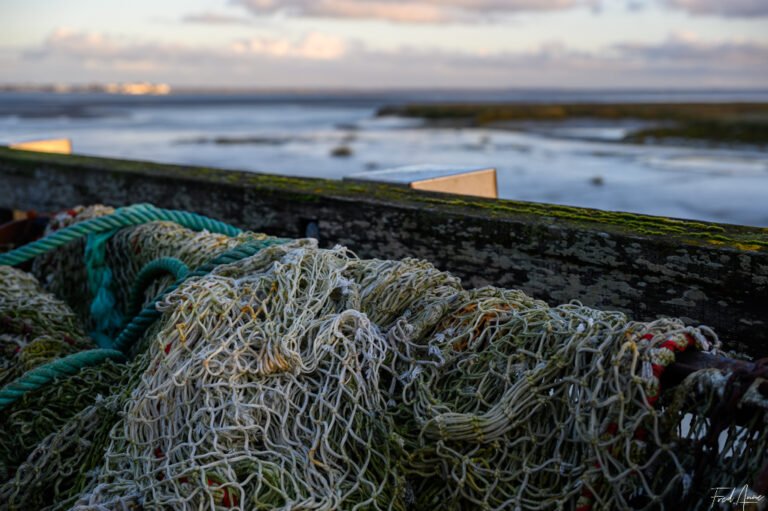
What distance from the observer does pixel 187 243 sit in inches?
131

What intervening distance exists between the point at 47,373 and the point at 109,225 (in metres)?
1.06

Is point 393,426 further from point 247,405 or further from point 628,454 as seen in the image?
point 628,454

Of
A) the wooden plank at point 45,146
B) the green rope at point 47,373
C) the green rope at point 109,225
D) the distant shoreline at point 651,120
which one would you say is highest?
the green rope at point 109,225

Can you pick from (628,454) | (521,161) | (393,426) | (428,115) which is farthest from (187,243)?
(428,115)

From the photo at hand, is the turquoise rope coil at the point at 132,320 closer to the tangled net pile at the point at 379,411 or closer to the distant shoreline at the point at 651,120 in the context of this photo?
the tangled net pile at the point at 379,411

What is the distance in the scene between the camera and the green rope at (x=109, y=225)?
12.0 feet

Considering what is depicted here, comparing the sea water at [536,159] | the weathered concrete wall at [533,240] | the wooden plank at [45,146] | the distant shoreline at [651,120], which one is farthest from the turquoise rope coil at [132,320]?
the distant shoreline at [651,120]

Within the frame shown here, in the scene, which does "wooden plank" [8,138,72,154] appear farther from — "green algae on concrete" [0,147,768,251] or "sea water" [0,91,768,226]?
"green algae on concrete" [0,147,768,251]

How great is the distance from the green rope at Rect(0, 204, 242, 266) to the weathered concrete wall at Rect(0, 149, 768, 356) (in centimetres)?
73

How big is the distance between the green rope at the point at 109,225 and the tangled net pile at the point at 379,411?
1.00 m

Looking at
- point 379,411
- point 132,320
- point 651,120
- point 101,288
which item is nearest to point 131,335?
point 132,320

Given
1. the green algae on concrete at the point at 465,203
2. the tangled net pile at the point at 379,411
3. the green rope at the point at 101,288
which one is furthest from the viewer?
the green rope at the point at 101,288

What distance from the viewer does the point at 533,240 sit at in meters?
3.33

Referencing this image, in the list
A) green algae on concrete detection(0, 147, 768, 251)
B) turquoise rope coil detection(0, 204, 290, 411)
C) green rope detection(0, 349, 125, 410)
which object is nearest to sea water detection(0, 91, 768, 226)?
green algae on concrete detection(0, 147, 768, 251)
